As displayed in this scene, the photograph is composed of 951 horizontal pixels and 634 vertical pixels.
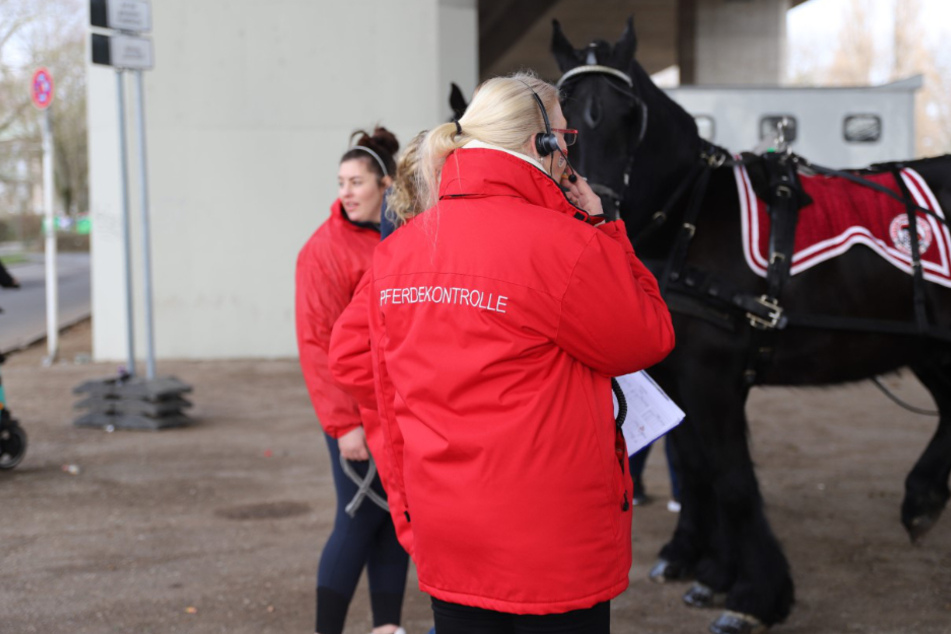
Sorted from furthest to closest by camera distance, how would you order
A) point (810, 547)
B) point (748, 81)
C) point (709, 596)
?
point (748, 81) → point (810, 547) → point (709, 596)

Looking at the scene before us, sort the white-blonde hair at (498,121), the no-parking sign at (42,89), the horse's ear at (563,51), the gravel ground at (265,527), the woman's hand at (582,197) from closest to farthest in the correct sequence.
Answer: the white-blonde hair at (498,121), the woman's hand at (582,197), the horse's ear at (563,51), the gravel ground at (265,527), the no-parking sign at (42,89)

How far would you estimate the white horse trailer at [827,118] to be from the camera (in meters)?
9.90

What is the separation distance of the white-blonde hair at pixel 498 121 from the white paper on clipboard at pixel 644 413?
76 cm

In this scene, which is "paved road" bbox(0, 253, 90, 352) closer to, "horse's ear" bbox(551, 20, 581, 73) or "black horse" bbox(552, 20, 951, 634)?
"horse's ear" bbox(551, 20, 581, 73)

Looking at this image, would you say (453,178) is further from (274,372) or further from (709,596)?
(274,372)

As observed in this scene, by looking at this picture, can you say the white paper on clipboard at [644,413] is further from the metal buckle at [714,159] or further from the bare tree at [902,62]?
the bare tree at [902,62]

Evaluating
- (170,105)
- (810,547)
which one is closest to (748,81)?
(170,105)

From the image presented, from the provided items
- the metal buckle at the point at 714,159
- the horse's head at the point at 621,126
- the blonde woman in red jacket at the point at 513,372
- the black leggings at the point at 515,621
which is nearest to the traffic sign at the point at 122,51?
the horse's head at the point at 621,126

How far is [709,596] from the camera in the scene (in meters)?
4.27

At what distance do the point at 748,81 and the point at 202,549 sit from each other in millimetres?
15552

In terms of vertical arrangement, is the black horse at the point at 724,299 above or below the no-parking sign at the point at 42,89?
below

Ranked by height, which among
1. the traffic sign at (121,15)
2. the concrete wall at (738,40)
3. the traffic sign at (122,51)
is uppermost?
the concrete wall at (738,40)

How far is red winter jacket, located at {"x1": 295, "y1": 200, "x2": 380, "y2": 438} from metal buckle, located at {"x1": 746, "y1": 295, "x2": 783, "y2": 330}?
1470mm

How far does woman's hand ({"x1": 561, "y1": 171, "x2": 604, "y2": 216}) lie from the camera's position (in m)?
2.32
